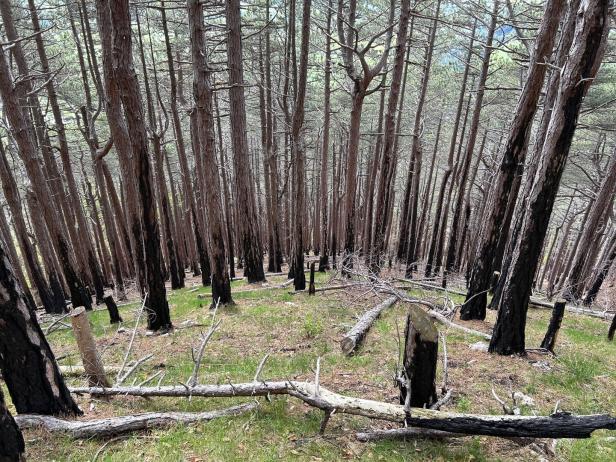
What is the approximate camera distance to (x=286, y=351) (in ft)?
21.4

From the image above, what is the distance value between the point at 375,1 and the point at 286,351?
17.9 m

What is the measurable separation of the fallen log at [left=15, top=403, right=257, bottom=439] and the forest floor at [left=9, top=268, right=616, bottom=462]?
0.08 m

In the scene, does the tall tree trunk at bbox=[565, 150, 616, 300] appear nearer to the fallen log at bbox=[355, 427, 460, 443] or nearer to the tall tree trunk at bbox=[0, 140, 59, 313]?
the fallen log at bbox=[355, 427, 460, 443]

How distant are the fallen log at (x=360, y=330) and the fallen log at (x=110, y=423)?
8.57 ft

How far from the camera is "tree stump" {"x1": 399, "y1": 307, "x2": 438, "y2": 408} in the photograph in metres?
3.59

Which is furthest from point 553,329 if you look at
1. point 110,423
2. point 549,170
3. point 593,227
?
point 593,227

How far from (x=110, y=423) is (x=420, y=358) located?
3.30 metres

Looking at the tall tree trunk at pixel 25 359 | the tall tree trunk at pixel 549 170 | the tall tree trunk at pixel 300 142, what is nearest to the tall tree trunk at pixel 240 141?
the tall tree trunk at pixel 300 142

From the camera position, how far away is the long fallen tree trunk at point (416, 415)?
10.4ft

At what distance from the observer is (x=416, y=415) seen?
3584mm

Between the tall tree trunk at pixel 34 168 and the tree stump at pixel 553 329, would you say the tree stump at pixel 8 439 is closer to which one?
the tree stump at pixel 553 329

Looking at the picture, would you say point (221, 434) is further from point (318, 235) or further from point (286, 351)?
point (318, 235)

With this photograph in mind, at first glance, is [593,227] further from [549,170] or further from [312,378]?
[312,378]

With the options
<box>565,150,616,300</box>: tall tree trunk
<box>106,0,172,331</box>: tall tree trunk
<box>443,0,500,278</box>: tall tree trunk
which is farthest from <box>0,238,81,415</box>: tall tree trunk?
<box>565,150,616,300</box>: tall tree trunk
